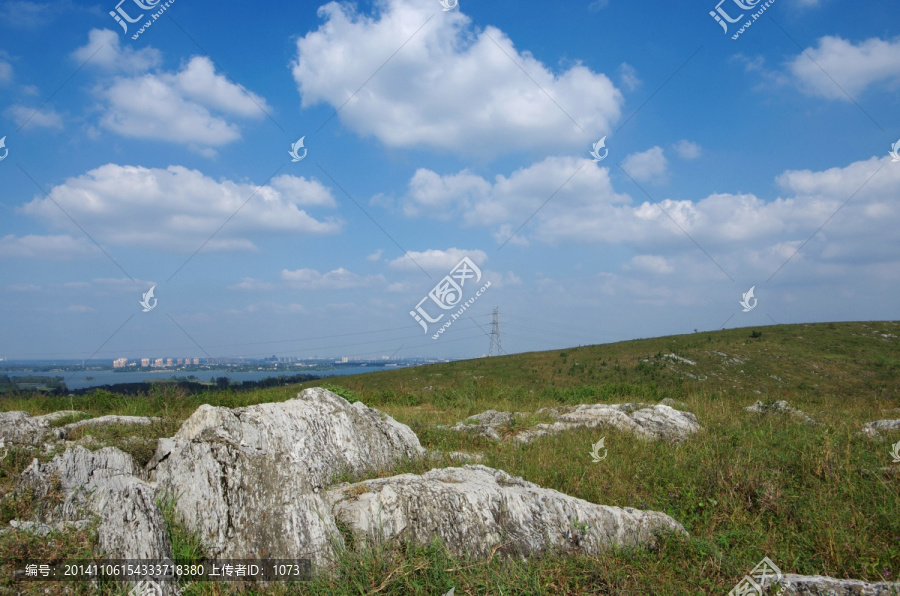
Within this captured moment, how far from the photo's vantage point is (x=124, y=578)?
14.1 ft

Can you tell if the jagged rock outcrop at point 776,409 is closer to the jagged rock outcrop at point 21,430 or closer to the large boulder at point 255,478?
the large boulder at point 255,478

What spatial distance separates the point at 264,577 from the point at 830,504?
23.4 ft

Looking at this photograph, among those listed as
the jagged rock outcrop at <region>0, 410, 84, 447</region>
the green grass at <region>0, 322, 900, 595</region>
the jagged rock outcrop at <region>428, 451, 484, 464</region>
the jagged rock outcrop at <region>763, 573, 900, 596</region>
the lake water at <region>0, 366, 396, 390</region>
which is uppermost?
the lake water at <region>0, 366, 396, 390</region>

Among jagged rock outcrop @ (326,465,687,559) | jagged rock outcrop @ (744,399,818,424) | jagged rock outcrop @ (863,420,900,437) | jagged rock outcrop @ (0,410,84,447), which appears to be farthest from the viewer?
jagged rock outcrop @ (744,399,818,424)

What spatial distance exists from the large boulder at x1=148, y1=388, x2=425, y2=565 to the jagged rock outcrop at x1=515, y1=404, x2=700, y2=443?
193 inches

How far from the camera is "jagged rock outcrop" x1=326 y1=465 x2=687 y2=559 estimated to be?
5145 mm

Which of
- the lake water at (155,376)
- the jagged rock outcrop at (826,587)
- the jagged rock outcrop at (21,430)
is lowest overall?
the jagged rock outcrop at (826,587)

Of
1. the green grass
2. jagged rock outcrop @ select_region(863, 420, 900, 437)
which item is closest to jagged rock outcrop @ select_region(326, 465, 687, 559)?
the green grass

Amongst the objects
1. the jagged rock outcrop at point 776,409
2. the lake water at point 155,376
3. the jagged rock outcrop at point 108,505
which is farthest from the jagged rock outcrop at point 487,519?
the lake water at point 155,376

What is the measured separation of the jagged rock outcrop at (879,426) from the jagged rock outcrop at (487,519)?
7.75 metres

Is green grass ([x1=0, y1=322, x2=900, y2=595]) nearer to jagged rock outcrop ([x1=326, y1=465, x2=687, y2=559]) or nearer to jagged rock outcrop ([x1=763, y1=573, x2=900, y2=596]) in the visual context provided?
jagged rock outcrop ([x1=326, y1=465, x2=687, y2=559])

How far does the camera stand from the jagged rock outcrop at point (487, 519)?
514 centimetres

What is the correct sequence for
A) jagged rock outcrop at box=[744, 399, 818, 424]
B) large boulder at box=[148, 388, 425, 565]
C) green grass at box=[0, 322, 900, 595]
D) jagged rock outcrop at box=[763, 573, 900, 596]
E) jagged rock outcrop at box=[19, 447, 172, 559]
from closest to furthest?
jagged rock outcrop at box=[763, 573, 900, 596] → jagged rock outcrop at box=[19, 447, 172, 559] → green grass at box=[0, 322, 900, 595] → large boulder at box=[148, 388, 425, 565] → jagged rock outcrop at box=[744, 399, 818, 424]

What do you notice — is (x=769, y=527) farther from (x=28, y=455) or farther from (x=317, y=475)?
(x=28, y=455)
